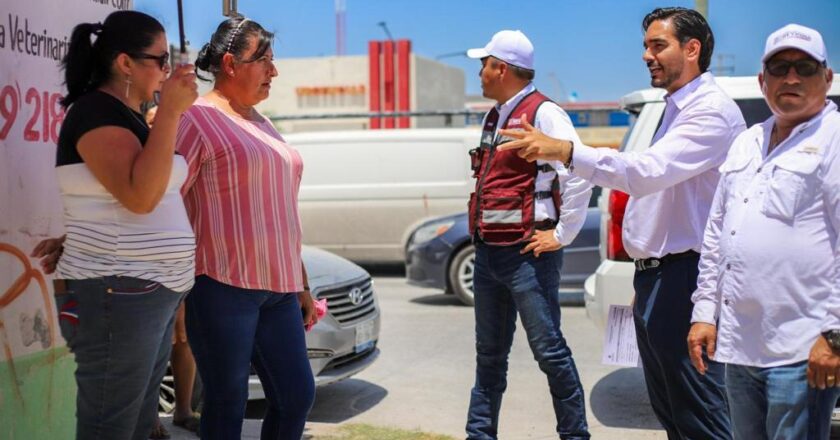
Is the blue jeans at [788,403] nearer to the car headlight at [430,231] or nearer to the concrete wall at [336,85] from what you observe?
the car headlight at [430,231]

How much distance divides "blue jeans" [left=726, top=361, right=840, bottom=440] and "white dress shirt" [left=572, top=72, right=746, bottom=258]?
79 centimetres

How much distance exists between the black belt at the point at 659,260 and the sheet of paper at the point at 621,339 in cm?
58

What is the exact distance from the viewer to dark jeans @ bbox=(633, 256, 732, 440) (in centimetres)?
354

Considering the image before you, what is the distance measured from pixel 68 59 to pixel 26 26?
675 mm

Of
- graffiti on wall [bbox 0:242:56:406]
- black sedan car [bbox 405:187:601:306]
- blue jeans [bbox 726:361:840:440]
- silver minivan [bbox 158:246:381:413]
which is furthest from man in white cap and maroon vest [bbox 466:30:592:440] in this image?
black sedan car [bbox 405:187:601:306]

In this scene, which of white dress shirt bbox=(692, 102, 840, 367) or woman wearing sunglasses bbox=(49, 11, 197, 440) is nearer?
white dress shirt bbox=(692, 102, 840, 367)

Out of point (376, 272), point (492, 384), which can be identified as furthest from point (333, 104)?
point (492, 384)

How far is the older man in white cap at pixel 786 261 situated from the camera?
278 cm

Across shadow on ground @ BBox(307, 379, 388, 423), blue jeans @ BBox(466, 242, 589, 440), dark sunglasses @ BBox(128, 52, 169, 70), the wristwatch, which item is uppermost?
dark sunglasses @ BBox(128, 52, 169, 70)

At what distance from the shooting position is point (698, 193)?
11.9ft

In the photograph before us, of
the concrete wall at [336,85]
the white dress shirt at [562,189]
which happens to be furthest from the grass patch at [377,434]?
the concrete wall at [336,85]

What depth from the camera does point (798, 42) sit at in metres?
2.85

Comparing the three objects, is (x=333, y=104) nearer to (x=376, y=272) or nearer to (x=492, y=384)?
(x=376, y=272)

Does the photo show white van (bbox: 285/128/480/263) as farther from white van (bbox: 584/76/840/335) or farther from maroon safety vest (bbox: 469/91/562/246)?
maroon safety vest (bbox: 469/91/562/246)
